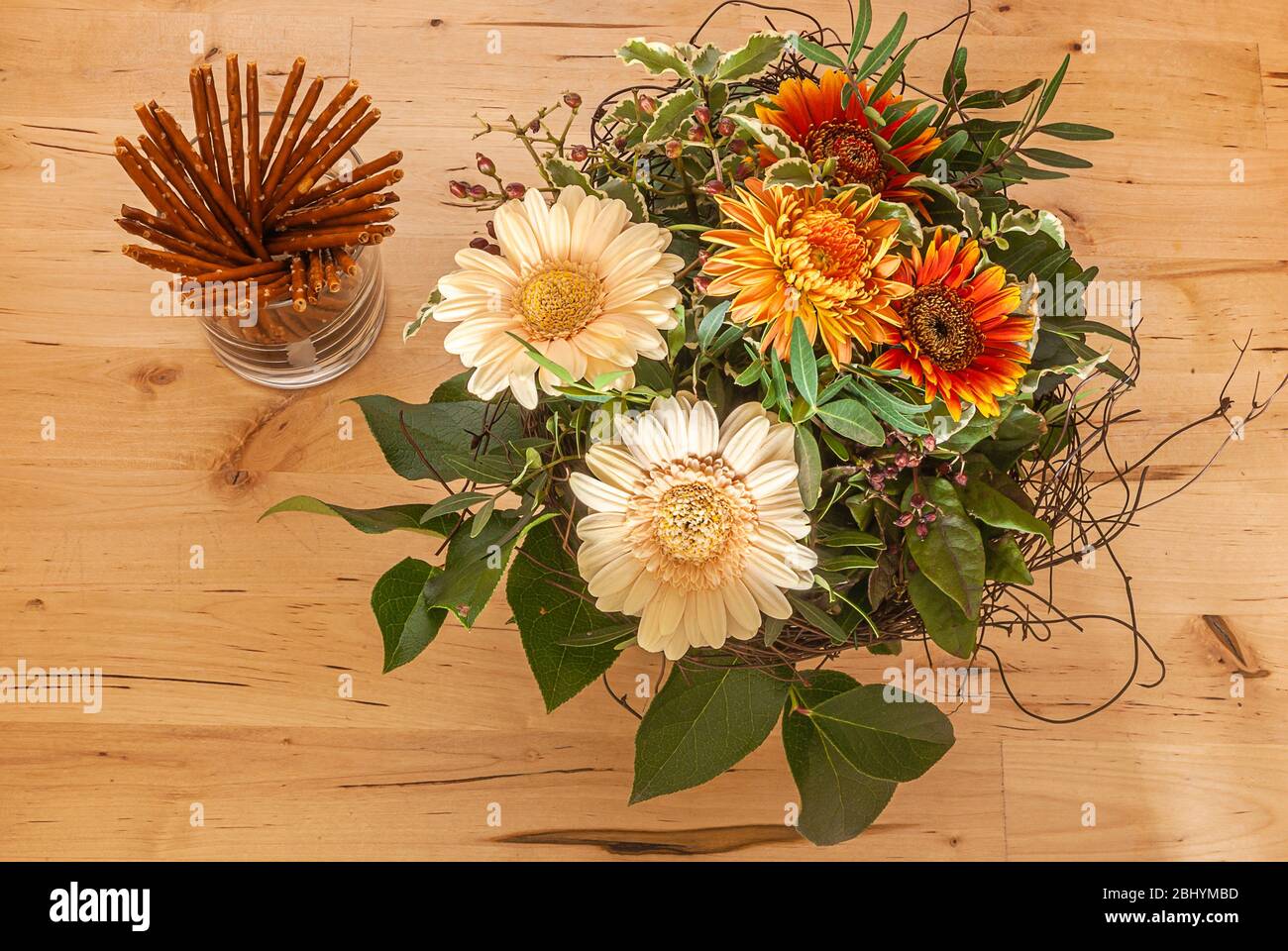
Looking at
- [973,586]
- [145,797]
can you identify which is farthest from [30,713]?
[973,586]

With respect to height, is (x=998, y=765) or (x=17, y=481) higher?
(x=17, y=481)

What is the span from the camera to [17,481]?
2.64 feet

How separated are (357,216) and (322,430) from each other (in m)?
0.21

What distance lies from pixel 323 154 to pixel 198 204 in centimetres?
9

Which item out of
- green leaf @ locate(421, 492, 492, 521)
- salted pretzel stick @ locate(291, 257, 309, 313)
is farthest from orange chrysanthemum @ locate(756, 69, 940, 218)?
salted pretzel stick @ locate(291, 257, 309, 313)

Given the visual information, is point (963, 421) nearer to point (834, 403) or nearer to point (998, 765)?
point (834, 403)

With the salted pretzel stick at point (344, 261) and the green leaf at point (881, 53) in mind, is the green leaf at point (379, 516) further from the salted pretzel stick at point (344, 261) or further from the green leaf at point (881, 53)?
the green leaf at point (881, 53)

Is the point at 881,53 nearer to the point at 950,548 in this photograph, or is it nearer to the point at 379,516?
the point at 950,548

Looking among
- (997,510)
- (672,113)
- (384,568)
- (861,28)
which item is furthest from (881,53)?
(384,568)

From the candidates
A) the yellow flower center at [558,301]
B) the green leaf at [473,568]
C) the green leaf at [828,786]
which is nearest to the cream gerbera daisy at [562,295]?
the yellow flower center at [558,301]

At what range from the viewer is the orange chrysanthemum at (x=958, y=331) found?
0.45m

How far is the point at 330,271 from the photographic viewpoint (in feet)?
2.16

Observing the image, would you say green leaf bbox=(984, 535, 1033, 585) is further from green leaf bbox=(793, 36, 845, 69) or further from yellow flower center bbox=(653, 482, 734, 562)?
green leaf bbox=(793, 36, 845, 69)

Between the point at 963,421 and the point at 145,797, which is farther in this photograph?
the point at 145,797
